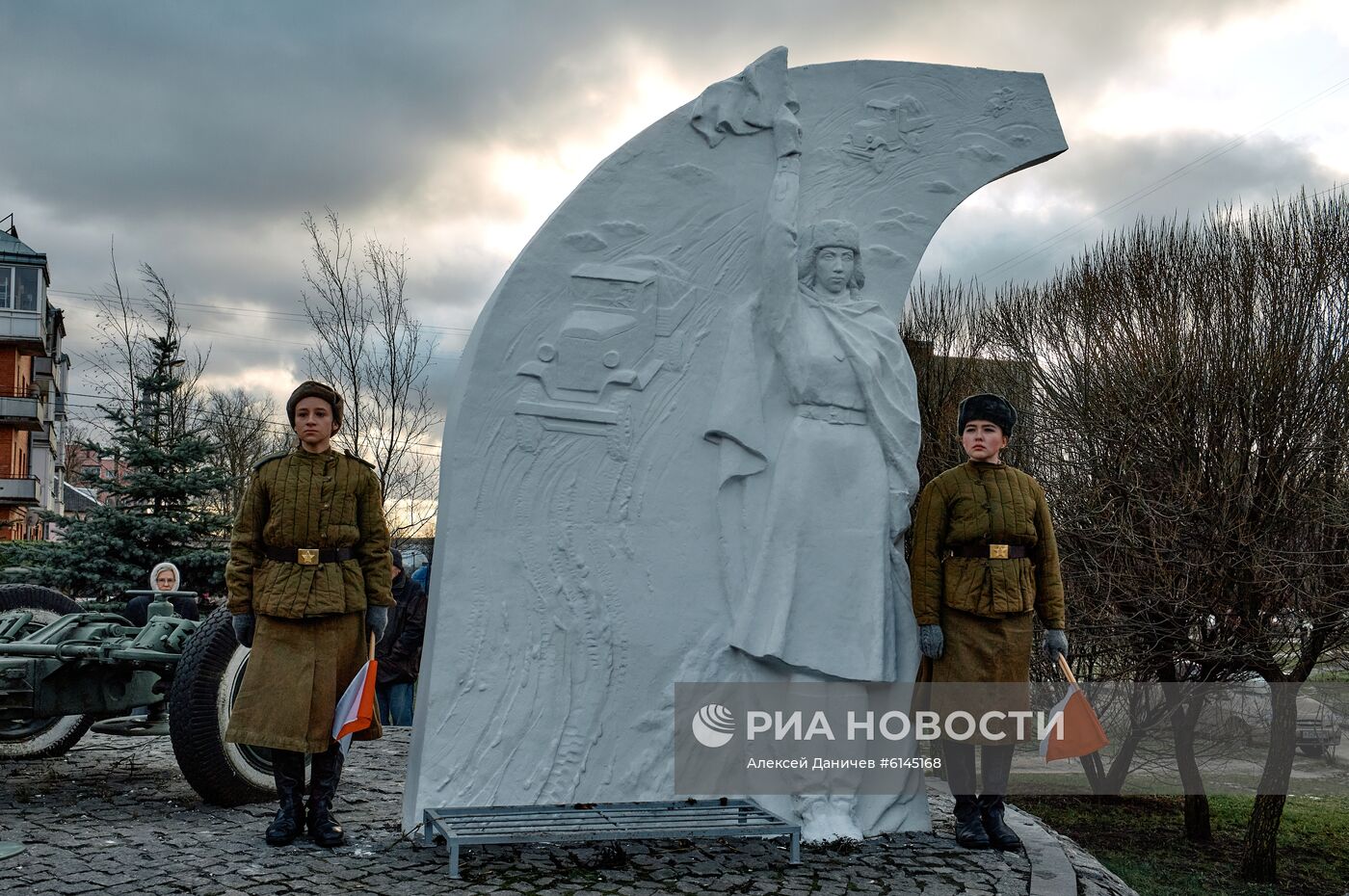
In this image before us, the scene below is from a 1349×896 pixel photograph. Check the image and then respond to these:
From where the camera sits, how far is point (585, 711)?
188 inches

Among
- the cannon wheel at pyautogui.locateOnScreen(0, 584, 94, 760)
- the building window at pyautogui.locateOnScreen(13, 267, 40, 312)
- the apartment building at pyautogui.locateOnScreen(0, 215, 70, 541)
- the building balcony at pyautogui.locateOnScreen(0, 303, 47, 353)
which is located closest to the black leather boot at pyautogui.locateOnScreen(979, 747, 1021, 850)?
the cannon wheel at pyautogui.locateOnScreen(0, 584, 94, 760)

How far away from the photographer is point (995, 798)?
486cm

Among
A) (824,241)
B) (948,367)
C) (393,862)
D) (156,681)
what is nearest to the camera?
(393,862)

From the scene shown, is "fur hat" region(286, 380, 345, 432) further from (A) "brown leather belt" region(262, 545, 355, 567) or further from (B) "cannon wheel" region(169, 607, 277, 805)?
(B) "cannon wheel" region(169, 607, 277, 805)

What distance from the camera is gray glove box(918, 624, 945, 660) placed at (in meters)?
4.79

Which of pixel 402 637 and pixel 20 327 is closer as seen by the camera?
pixel 402 637

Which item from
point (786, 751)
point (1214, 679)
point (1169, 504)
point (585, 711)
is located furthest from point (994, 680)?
point (1214, 679)

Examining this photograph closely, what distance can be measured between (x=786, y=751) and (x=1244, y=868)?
6.82 m

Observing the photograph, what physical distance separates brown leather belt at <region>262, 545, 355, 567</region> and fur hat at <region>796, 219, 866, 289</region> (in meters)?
2.36

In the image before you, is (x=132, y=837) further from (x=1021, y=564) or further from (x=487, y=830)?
(x=1021, y=564)

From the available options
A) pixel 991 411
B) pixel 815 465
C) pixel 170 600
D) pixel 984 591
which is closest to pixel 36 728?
pixel 170 600

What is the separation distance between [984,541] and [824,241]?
154cm

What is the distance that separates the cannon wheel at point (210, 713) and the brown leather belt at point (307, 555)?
71cm

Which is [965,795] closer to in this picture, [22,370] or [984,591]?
[984,591]
